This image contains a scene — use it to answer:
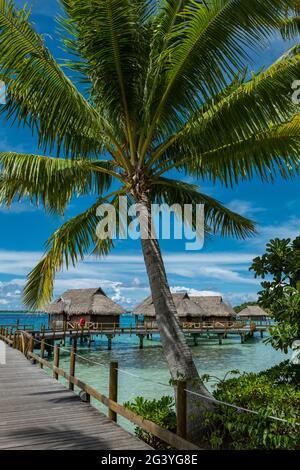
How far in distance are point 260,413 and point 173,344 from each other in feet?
5.48

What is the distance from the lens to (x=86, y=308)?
38000mm

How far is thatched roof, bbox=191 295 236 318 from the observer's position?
46.1 m

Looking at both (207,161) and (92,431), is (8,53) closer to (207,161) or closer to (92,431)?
(207,161)

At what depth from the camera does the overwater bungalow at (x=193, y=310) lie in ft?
137

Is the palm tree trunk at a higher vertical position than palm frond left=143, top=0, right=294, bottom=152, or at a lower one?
lower

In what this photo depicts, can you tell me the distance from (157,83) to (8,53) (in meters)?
2.01

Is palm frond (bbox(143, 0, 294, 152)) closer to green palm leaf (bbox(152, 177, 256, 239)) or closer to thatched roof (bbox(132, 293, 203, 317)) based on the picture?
green palm leaf (bbox(152, 177, 256, 239))

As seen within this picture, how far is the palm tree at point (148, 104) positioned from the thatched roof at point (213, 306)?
3942 centimetres

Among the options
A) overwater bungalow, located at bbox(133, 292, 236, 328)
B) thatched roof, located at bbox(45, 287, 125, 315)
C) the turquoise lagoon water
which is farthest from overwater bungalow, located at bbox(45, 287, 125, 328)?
the turquoise lagoon water

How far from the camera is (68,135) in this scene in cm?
629

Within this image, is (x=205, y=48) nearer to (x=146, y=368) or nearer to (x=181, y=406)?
(x=181, y=406)

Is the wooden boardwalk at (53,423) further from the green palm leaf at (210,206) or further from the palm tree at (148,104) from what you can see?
the green palm leaf at (210,206)

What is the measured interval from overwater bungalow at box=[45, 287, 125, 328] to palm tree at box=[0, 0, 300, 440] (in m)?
31.6
